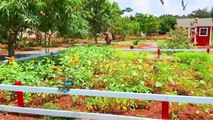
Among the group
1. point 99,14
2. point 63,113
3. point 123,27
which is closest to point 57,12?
point 63,113

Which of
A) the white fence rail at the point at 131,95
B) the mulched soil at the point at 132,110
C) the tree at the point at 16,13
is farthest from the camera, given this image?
the tree at the point at 16,13

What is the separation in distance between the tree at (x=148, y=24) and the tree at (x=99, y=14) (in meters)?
18.2

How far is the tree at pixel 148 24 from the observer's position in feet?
176

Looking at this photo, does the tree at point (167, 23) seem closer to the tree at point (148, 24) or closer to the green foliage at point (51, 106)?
the tree at point (148, 24)

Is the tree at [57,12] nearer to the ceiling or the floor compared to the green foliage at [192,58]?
nearer to the ceiling

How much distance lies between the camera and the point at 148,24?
178ft

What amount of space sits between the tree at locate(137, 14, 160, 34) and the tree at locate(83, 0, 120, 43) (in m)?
18.2

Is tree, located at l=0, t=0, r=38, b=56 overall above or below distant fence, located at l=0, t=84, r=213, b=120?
above

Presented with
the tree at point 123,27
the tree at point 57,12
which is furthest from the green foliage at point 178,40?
the tree at point 123,27

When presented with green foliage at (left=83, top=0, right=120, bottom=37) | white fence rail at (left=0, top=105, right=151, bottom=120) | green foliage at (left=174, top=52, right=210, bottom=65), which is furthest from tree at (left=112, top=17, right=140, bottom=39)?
white fence rail at (left=0, top=105, right=151, bottom=120)

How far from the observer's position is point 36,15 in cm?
1161

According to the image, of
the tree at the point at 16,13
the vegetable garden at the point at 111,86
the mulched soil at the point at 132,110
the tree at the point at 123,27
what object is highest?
the tree at the point at 16,13

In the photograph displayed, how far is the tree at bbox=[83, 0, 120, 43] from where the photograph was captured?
34062mm

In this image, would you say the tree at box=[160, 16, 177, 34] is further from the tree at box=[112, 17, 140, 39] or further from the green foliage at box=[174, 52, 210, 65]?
the green foliage at box=[174, 52, 210, 65]
